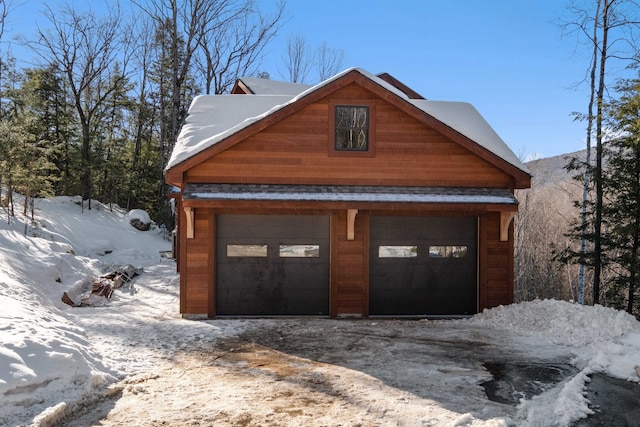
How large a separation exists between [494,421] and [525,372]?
222cm

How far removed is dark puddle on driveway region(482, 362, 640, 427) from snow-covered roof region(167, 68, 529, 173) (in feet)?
17.2

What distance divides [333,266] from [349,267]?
0.36m

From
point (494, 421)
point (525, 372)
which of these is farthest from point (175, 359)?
point (525, 372)

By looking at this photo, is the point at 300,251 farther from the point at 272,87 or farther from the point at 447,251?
the point at 272,87

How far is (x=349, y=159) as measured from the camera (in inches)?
405

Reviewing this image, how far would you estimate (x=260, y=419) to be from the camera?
182 inches

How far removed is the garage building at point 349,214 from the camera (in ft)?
32.3

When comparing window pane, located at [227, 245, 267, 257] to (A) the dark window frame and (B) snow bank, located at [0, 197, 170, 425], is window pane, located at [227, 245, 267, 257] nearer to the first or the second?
(A) the dark window frame

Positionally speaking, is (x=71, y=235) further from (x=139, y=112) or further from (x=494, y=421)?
(x=494, y=421)

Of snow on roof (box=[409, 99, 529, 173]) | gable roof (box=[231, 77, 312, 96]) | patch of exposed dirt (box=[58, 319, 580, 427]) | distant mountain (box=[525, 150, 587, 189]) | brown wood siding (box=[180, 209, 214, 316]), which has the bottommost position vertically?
patch of exposed dirt (box=[58, 319, 580, 427])

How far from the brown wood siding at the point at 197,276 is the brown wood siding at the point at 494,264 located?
6.07 meters

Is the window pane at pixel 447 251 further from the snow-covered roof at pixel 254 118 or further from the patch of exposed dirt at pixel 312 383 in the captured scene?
the patch of exposed dirt at pixel 312 383

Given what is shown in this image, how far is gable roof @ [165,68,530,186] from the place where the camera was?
9.90 metres

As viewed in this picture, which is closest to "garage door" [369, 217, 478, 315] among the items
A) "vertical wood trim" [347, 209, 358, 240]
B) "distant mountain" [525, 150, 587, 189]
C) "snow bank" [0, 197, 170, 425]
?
"vertical wood trim" [347, 209, 358, 240]
